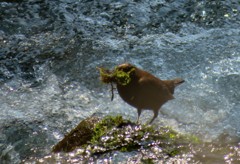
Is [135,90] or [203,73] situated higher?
[135,90]

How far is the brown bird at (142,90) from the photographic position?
15.9ft

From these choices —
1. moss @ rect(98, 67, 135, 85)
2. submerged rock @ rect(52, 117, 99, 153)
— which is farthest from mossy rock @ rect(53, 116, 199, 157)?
moss @ rect(98, 67, 135, 85)

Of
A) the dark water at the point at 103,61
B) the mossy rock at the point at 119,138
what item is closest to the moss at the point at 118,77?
the mossy rock at the point at 119,138

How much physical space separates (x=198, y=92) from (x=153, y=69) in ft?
2.49

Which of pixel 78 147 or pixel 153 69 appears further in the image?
pixel 153 69

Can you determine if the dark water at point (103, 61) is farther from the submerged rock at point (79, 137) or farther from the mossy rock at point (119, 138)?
the mossy rock at point (119, 138)

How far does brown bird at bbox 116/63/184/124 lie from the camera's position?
191 inches

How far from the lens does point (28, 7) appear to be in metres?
8.89

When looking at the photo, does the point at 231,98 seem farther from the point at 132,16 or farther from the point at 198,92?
the point at 132,16

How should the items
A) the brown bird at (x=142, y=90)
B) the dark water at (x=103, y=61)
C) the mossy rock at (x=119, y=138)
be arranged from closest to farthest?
the mossy rock at (x=119, y=138) < the brown bird at (x=142, y=90) < the dark water at (x=103, y=61)

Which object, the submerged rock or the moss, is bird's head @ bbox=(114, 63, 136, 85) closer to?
the moss

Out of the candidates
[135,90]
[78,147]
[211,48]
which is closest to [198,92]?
[211,48]

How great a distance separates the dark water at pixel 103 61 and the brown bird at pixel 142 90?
2.08 ft

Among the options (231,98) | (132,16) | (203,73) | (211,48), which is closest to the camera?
(231,98)
